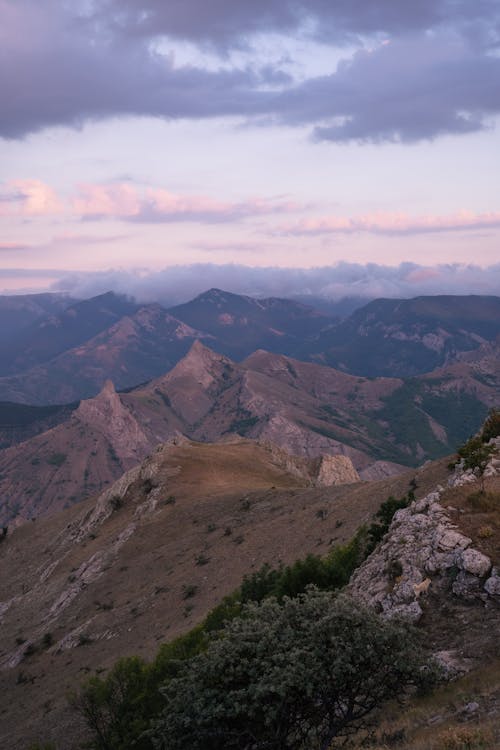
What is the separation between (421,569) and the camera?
78.2 ft

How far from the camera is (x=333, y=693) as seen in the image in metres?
17.0

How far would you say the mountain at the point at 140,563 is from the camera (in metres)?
48.9

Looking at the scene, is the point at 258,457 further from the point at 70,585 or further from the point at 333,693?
the point at 333,693

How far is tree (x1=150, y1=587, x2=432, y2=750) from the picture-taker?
53.9 ft

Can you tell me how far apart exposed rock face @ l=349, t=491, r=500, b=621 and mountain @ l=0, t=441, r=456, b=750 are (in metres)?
22.6

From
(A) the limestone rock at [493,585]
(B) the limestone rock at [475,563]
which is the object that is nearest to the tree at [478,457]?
(B) the limestone rock at [475,563]

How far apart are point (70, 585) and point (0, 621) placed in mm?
11495

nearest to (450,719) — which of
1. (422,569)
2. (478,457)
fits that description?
(422,569)

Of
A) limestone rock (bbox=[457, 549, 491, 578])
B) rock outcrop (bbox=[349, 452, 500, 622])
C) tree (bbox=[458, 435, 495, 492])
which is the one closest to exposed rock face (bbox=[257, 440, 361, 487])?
tree (bbox=[458, 435, 495, 492])

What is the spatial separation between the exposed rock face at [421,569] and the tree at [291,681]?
10.5ft

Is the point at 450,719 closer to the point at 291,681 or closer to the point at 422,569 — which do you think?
the point at 291,681

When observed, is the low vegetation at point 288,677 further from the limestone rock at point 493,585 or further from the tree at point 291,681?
the limestone rock at point 493,585

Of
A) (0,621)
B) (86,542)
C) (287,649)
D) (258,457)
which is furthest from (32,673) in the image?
(258,457)

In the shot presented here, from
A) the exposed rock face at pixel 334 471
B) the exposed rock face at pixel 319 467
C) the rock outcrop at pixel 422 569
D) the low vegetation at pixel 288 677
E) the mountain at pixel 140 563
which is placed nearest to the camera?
the low vegetation at pixel 288 677
